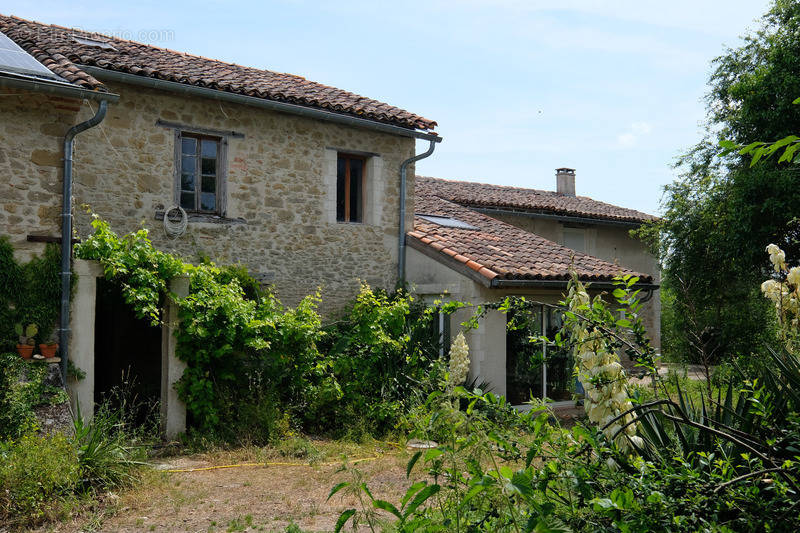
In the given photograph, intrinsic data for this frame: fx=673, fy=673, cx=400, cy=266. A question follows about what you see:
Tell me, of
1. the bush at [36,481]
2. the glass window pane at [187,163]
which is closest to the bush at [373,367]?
the glass window pane at [187,163]

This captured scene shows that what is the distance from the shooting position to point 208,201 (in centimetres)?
980

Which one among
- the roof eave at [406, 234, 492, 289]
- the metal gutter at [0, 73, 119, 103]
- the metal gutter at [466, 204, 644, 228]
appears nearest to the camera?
the metal gutter at [0, 73, 119, 103]

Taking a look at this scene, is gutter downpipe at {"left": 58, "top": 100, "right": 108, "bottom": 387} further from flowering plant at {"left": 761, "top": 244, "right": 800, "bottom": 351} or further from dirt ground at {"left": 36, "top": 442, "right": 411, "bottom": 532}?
flowering plant at {"left": 761, "top": 244, "right": 800, "bottom": 351}

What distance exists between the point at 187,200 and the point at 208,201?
0.31 meters

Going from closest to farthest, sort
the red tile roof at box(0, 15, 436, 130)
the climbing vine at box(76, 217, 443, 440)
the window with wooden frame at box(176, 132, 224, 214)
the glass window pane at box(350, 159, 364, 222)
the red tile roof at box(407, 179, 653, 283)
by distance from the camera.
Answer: the climbing vine at box(76, 217, 443, 440)
the red tile roof at box(0, 15, 436, 130)
the window with wooden frame at box(176, 132, 224, 214)
the red tile roof at box(407, 179, 653, 283)
the glass window pane at box(350, 159, 364, 222)

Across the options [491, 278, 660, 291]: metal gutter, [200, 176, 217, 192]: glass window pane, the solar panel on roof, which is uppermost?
the solar panel on roof

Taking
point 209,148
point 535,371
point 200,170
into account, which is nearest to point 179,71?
point 209,148

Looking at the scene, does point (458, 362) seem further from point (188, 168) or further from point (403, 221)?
point (188, 168)

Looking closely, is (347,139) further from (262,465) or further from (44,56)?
(262,465)

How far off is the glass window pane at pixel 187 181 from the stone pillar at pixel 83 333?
84.5 inches

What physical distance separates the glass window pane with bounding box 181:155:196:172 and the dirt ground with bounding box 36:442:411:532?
407 centimetres

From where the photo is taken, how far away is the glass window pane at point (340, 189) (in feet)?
36.7

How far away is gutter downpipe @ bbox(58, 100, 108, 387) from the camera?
743cm

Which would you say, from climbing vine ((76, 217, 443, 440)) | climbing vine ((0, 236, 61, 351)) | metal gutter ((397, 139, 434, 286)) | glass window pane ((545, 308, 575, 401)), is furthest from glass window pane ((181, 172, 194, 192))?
glass window pane ((545, 308, 575, 401))
